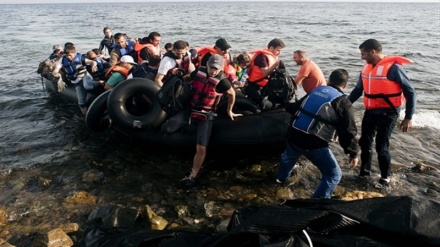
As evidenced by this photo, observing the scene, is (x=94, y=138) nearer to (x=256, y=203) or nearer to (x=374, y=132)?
(x=256, y=203)

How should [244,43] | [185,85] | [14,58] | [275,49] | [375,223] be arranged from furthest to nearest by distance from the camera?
[244,43]
[14,58]
[275,49]
[185,85]
[375,223]

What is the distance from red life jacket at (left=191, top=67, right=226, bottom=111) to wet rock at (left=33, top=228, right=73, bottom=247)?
7.97ft

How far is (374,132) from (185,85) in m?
2.90

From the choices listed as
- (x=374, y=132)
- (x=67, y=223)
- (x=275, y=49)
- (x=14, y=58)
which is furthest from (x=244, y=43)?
(x=67, y=223)

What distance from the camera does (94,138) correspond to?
719cm

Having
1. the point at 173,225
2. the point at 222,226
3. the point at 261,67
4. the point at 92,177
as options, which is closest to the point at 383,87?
the point at 261,67

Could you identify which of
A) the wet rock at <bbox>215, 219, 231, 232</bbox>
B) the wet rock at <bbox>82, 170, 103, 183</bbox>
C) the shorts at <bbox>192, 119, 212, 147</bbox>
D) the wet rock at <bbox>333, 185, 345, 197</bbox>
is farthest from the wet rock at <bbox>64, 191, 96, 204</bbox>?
the wet rock at <bbox>333, 185, 345, 197</bbox>

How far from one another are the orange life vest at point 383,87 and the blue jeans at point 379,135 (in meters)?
0.16

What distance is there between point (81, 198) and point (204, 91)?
7.68 feet

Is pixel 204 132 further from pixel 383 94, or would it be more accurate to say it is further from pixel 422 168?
pixel 422 168

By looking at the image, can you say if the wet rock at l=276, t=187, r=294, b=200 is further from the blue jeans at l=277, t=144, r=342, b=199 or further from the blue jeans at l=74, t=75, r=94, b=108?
the blue jeans at l=74, t=75, r=94, b=108

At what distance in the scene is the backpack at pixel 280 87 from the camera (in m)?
5.77

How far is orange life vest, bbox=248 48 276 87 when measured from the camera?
596 cm

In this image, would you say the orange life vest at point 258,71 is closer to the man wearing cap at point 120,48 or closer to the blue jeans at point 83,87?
the blue jeans at point 83,87
